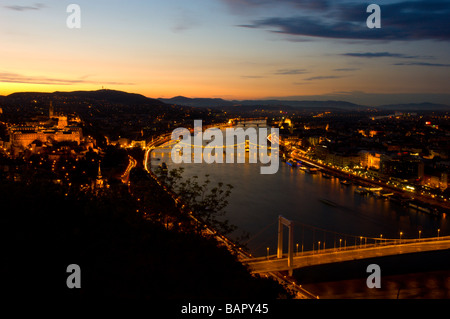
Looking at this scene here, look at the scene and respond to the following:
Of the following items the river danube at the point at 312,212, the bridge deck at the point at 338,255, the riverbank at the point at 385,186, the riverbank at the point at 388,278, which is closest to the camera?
the riverbank at the point at 388,278

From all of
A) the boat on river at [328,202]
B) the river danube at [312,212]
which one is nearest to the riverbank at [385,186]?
the river danube at [312,212]

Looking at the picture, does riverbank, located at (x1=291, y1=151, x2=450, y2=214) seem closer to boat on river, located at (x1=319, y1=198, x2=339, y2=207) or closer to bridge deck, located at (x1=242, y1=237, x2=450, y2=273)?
boat on river, located at (x1=319, y1=198, x2=339, y2=207)

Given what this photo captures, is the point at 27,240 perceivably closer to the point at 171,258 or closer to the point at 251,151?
the point at 171,258

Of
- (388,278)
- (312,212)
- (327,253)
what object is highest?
(327,253)

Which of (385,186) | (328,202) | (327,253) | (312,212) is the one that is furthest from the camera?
(385,186)

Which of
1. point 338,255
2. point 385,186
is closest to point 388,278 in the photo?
point 338,255

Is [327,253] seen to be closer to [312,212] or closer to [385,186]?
[312,212]

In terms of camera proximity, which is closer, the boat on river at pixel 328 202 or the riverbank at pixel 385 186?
the riverbank at pixel 385 186

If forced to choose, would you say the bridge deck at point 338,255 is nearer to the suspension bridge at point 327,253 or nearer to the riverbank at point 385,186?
the suspension bridge at point 327,253

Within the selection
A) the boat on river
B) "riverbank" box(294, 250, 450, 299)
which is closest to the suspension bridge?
"riverbank" box(294, 250, 450, 299)

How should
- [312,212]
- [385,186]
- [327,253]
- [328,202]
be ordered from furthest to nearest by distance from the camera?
[385,186]
[328,202]
[312,212]
[327,253]
